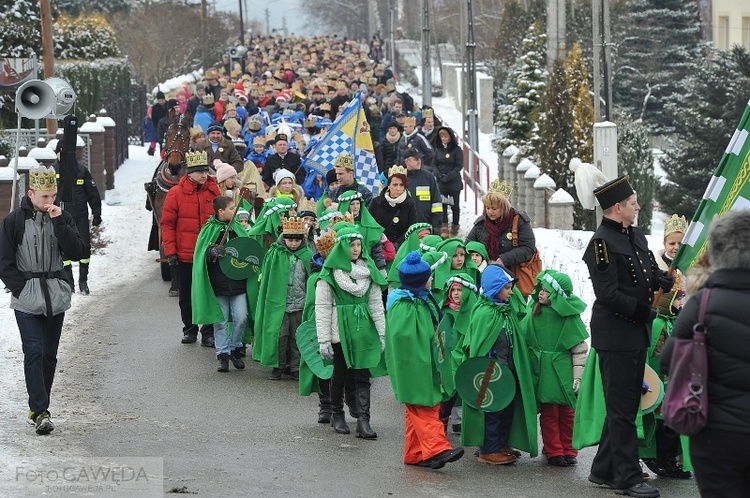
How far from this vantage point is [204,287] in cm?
1271

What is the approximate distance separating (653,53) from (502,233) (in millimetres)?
45279

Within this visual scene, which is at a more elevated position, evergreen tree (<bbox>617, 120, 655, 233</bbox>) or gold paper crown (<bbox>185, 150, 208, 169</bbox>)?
gold paper crown (<bbox>185, 150, 208, 169</bbox>)

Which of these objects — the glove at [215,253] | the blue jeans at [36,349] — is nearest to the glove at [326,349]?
the blue jeans at [36,349]

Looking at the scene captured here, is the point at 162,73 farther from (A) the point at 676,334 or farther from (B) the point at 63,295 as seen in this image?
(A) the point at 676,334

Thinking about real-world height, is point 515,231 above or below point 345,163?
below

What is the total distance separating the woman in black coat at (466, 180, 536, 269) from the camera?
11359mm

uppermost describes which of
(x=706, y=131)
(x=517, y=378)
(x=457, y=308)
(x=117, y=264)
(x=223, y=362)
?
(x=457, y=308)

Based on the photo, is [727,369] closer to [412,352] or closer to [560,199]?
[412,352]

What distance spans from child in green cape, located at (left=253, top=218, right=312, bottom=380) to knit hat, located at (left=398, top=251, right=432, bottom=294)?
9.13 feet

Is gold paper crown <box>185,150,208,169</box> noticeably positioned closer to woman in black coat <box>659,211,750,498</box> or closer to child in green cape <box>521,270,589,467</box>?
child in green cape <box>521,270,589,467</box>

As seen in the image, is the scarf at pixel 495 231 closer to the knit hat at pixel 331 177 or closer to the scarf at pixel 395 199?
the scarf at pixel 395 199

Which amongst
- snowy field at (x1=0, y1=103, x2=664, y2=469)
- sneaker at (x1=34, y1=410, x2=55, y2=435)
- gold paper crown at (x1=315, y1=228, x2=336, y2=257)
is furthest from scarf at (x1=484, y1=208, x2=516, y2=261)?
sneaker at (x1=34, y1=410, x2=55, y2=435)

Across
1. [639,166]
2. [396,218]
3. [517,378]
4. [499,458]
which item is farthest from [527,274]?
[639,166]

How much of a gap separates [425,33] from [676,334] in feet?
106
